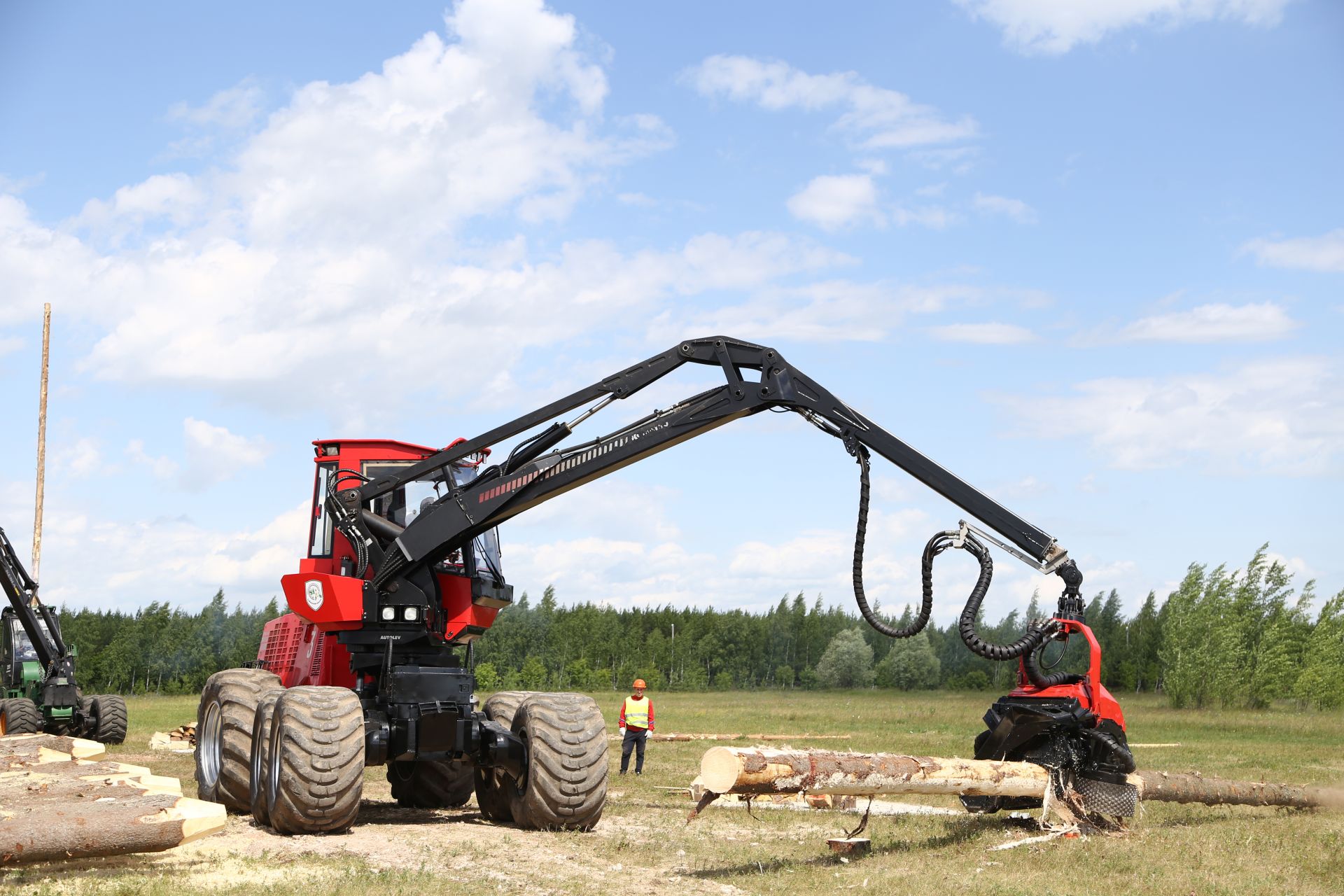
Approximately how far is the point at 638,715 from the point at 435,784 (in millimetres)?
5785

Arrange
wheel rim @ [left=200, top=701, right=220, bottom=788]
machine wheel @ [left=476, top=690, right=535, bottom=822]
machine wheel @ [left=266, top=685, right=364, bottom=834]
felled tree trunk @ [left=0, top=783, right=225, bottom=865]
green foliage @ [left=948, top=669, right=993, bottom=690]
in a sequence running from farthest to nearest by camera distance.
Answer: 1. green foliage @ [left=948, top=669, right=993, bottom=690]
2. wheel rim @ [left=200, top=701, right=220, bottom=788]
3. machine wheel @ [left=476, top=690, right=535, bottom=822]
4. machine wheel @ [left=266, top=685, right=364, bottom=834]
5. felled tree trunk @ [left=0, top=783, right=225, bottom=865]

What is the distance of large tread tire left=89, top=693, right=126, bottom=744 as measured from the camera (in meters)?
23.9

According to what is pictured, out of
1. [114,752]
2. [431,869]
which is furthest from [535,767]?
[114,752]

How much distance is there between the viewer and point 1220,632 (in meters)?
59.3

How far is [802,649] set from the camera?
374ft

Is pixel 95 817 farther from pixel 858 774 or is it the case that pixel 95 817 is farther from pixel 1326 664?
pixel 1326 664

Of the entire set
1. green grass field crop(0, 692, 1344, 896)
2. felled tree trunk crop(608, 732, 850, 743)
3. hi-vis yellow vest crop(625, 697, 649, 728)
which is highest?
hi-vis yellow vest crop(625, 697, 649, 728)

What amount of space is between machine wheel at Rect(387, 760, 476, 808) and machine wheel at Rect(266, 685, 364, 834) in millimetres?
2810

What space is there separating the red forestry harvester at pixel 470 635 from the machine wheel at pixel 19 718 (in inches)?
390

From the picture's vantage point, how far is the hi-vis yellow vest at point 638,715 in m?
19.5

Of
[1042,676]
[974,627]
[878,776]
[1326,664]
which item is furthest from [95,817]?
[1326,664]

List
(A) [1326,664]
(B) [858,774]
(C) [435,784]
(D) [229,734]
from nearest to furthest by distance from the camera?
(B) [858,774] < (D) [229,734] < (C) [435,784] < (A) [1326,664]

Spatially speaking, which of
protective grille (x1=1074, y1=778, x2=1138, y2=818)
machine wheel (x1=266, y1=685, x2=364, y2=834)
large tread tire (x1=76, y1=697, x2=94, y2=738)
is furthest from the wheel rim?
large tread tire (x1=76, y1=697, x2=94, y2=738)

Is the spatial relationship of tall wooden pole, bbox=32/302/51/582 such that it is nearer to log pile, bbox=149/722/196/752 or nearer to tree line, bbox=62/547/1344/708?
log pile, bbox=149/722/196/752
